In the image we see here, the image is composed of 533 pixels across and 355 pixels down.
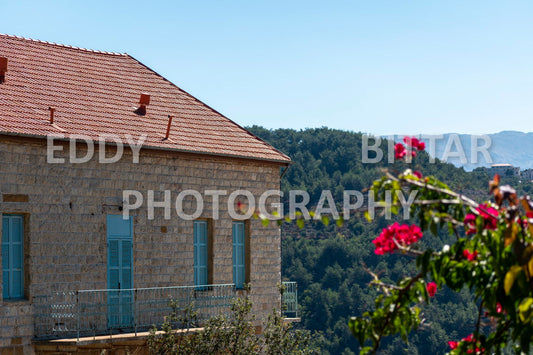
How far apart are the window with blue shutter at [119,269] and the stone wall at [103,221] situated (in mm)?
145

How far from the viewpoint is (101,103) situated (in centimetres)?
1748

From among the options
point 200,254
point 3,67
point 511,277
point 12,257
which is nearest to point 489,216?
point 511,277

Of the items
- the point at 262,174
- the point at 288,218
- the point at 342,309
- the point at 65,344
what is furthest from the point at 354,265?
the point at 288,218

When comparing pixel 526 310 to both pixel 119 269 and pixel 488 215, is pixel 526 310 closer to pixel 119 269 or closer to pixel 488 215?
pixel 488 215

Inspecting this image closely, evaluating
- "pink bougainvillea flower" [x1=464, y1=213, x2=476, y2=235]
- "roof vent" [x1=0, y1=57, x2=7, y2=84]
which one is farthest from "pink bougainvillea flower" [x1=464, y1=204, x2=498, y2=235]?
"roof vent" [x1=0, y1=57, x2=7, y2=84]

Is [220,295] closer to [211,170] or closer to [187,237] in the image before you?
[187,237]

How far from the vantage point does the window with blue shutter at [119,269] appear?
15.7 m

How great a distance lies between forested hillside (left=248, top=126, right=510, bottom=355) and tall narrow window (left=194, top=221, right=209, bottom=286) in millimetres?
44793

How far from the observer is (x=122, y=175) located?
16000 millimetres

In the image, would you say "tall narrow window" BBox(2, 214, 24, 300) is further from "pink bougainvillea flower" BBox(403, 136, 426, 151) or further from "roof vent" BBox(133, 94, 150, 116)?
"pink bougainvillea flower" BBox(403, 136, 426, 151)

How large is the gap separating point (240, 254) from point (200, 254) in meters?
1.13

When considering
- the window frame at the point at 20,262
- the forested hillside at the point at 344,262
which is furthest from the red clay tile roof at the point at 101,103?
the forested hillside at the point at 344,262

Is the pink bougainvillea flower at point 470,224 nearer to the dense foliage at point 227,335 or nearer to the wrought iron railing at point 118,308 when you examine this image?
the wrought iron railing at point 118,308

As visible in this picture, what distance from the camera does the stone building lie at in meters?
14.4
